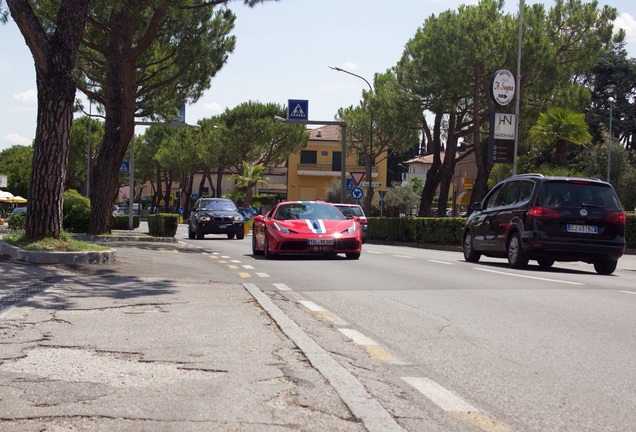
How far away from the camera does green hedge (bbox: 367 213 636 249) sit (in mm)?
28156

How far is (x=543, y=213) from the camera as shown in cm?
1559

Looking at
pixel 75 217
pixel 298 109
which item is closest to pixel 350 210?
pixel 298 109

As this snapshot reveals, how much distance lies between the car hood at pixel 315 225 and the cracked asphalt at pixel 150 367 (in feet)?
25.3

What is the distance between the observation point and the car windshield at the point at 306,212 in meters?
19.0

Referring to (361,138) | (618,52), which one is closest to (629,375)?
(361,138)

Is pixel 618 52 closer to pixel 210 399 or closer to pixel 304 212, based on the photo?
pixel 304 212

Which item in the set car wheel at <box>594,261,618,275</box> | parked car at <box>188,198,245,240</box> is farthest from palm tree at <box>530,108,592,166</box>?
car wheel at <box>594,261,618,275</box>

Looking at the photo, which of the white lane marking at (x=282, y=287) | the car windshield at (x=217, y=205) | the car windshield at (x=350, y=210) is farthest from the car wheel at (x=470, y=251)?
the car windshield at (x=217, y=205)

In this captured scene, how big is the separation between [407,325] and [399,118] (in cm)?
3814

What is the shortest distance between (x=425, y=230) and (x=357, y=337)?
26.0 metres

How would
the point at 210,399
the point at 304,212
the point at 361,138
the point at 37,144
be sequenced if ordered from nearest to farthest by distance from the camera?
the point at 210,399, the point at 37,144, the point at 304,212, the point at 361,138

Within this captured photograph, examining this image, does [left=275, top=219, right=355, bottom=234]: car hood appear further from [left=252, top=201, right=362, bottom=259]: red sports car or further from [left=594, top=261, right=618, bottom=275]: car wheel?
[left=594, top=261, right=618, bottom=275]: car wheel

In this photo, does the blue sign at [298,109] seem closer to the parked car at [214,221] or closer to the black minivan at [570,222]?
Answer: the parked car at [214,221]

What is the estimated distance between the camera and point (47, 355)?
6.26 meters
